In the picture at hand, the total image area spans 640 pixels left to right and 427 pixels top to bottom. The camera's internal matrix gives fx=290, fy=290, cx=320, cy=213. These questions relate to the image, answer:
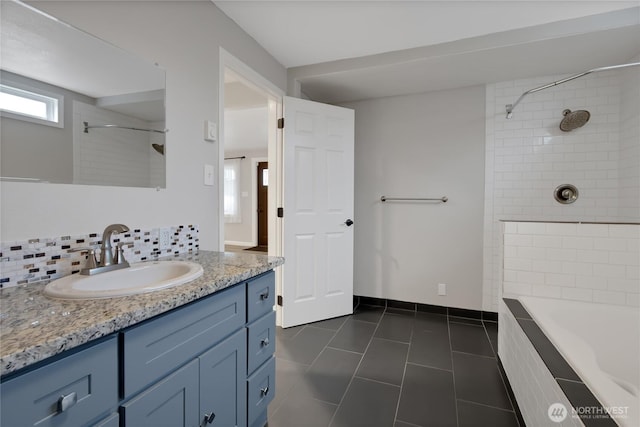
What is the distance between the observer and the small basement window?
2.97 ft

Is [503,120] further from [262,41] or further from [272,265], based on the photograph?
[272,265]

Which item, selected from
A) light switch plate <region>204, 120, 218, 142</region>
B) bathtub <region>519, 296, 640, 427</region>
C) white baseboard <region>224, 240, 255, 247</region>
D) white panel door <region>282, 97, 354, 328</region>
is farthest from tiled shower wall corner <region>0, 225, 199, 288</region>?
white baseboard <region>224, 240, 255, 247</region>

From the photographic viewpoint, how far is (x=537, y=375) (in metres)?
1.23

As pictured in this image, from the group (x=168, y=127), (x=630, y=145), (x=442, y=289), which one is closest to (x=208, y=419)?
(x=168, y=127)

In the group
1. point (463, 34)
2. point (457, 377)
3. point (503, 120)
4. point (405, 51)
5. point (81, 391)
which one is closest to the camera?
point (81, 391)

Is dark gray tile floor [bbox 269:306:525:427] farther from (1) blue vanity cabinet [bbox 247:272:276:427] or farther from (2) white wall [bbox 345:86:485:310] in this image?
(2) white wall [bbox 345:86:485:310]

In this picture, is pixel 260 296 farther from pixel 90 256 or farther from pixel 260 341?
pixel 90 256

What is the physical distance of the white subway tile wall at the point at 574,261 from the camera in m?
1.65

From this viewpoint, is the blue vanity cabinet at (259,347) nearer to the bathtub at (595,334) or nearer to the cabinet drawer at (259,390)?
the cabinet drawer at (259,390)

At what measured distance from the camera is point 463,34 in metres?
2.08

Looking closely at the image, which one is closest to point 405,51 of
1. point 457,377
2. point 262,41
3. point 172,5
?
point 262,41

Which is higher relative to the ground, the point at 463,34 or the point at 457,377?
the point at 463,34

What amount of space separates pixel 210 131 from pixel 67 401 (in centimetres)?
141

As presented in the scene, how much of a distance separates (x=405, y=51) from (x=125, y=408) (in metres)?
2.63
